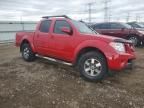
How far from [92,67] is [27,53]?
3452 millimetres

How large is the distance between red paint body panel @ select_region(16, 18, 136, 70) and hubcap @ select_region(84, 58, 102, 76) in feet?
1.16

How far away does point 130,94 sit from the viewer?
4.32 meters

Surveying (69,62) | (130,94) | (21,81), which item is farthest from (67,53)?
(130,94)

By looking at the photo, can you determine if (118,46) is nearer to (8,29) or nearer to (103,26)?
(103,26)

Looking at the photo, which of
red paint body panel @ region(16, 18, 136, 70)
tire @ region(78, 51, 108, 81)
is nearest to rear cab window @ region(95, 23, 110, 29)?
red paint body panel @ region(16, 18, 136, 70)

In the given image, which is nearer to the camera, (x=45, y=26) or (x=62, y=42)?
(x=62, y=42)

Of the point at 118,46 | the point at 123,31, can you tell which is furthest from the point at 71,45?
the point at 123,31

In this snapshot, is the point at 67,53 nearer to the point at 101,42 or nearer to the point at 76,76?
the point at 76,76

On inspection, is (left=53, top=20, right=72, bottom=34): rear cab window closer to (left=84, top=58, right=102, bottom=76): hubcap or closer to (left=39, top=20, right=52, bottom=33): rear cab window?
(left=39, top=20, right=52, bottom=33): rear cab window

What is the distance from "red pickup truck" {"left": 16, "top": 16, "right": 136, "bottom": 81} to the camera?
15.8ft

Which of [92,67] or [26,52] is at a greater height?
[26,52]

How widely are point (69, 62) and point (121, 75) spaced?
169 cm

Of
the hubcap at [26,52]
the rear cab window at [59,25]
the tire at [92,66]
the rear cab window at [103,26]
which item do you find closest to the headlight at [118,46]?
the tire at [92,66]

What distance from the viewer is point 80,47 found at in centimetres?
534
